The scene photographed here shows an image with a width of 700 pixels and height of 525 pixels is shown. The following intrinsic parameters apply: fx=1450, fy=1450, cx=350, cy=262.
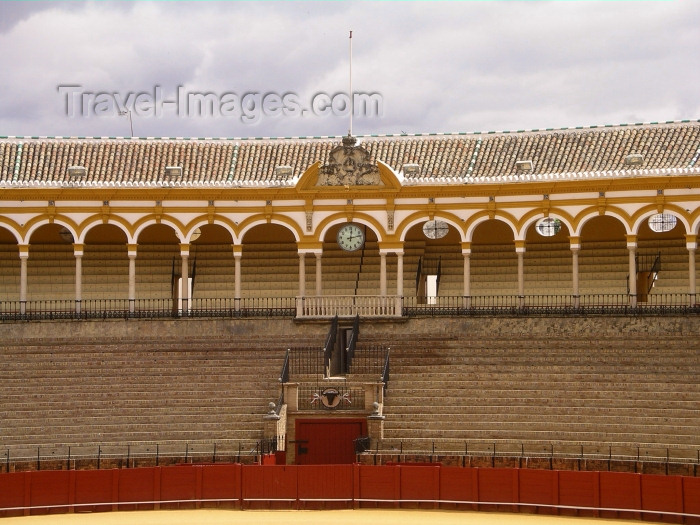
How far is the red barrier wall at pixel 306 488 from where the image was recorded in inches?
1308

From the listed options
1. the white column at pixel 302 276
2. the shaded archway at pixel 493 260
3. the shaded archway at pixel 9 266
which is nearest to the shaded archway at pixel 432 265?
the shaded archway at pixel 493 260

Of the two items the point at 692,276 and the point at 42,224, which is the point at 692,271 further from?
the point at 42,224

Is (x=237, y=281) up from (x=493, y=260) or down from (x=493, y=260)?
down

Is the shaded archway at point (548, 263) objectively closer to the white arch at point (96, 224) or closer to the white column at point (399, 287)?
the white column at point (399, 287)

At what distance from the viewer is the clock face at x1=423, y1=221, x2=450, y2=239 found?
47219 mm

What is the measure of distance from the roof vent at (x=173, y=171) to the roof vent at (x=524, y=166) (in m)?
11.2

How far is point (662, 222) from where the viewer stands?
4528 cm

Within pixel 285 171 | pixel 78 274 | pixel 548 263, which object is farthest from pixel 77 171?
pixel 548 263

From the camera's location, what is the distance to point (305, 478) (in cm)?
3431

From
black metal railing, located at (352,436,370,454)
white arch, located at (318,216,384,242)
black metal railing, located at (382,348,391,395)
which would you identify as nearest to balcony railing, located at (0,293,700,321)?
white arch, located at (318,216,384,242)

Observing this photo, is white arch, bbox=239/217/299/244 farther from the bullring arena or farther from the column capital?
the column capital

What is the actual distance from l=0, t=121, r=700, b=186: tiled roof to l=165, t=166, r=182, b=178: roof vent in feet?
0.37

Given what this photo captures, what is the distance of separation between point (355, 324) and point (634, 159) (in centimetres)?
1021

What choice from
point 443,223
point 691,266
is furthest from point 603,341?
point 443,223
